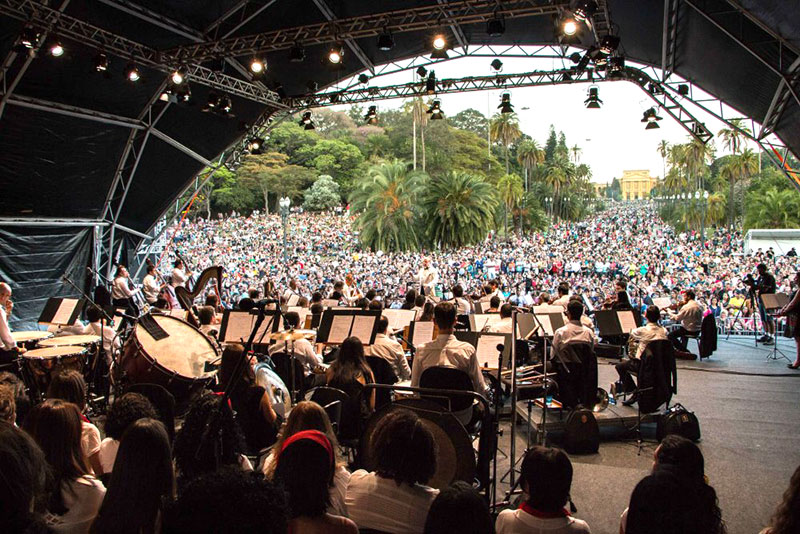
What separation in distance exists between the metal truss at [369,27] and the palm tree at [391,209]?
1178 inches

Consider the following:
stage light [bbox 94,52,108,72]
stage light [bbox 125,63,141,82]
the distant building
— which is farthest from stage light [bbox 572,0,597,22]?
the distant building

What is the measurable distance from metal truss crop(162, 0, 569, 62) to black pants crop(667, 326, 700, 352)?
20.8ft

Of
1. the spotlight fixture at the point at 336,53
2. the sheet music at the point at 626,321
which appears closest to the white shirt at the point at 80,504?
the sheet music at the point at 626,321

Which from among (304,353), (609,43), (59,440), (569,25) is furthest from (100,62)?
(59,440)

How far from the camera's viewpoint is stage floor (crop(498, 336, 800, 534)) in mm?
4738

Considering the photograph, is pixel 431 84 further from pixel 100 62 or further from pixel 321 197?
pixel 321 197

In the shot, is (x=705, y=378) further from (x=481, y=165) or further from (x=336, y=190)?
(x=481, y=165)

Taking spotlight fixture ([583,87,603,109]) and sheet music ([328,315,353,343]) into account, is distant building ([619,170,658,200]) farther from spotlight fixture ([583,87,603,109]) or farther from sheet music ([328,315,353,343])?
sheet music ([328,315,353,343])

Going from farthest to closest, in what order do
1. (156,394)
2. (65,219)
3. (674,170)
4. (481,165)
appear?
(674,170) < (481,165) < (65,219) < (156,394)

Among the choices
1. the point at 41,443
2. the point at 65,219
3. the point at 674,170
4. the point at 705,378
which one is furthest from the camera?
the point at 674,170

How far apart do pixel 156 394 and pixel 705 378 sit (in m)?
8.45

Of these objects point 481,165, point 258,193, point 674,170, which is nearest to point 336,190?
point 258,193

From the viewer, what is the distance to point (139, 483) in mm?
2641

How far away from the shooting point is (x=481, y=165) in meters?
65.2
